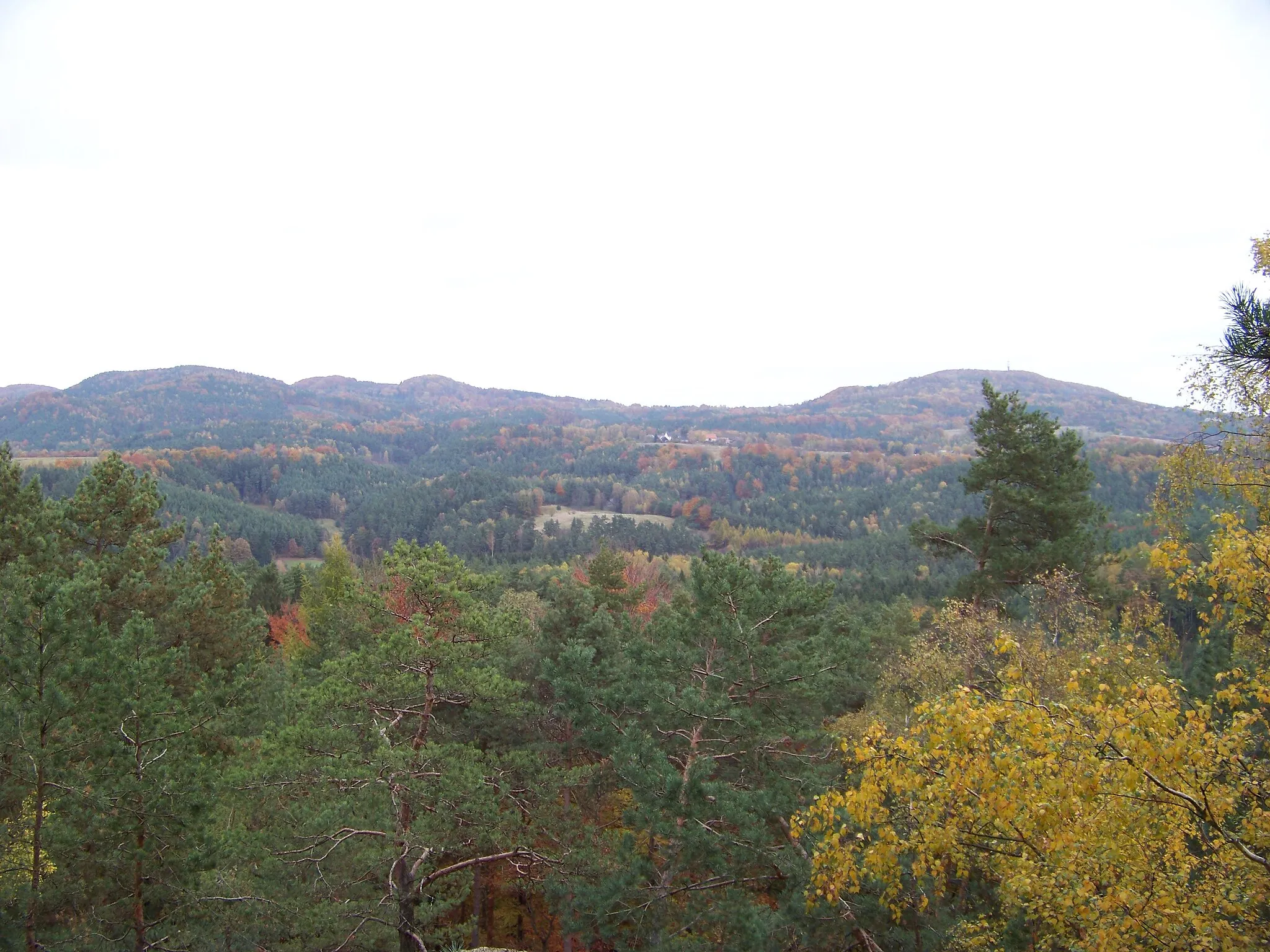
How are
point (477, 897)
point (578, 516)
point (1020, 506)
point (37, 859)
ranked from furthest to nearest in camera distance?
point (578, 516) → point (1020, 506) → point (477, 897) → point (37, 859)

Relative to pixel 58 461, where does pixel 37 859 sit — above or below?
above

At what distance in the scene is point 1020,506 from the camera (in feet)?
67.6

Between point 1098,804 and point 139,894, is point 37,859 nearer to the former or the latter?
point 139,894

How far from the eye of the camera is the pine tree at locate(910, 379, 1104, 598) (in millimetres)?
20094

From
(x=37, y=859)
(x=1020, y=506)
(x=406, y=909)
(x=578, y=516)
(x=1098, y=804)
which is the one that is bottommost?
(x=578, y=516)

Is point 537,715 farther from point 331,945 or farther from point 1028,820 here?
point 1028,820

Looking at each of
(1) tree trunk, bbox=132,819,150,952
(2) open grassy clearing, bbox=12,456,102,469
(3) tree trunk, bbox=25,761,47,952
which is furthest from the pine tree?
(2) open grassy clearing, bbox=12,456,102,469

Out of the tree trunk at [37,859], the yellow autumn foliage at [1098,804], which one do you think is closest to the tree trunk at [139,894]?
the tree trunk at [37,859]

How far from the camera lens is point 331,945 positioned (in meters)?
13.3

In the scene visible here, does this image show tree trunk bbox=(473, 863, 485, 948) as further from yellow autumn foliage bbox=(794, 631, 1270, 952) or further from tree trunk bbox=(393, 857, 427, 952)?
yellow autumn foliage bbox=(794, 631, 1270, 952)

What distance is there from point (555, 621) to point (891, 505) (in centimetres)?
14807

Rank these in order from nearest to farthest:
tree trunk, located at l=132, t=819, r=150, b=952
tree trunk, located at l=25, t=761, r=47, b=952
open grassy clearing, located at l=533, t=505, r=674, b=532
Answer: tree trunk, located at l=25, t=761, r=47, b=952 → tree trunk, located at l=132, t=819, r=150, b=952 → open grassy clearing, located at l=533, t=505, r=674, b=532

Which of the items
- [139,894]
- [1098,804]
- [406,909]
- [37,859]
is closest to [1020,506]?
[1098,804]

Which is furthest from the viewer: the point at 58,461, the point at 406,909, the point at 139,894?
the point at 58,461
